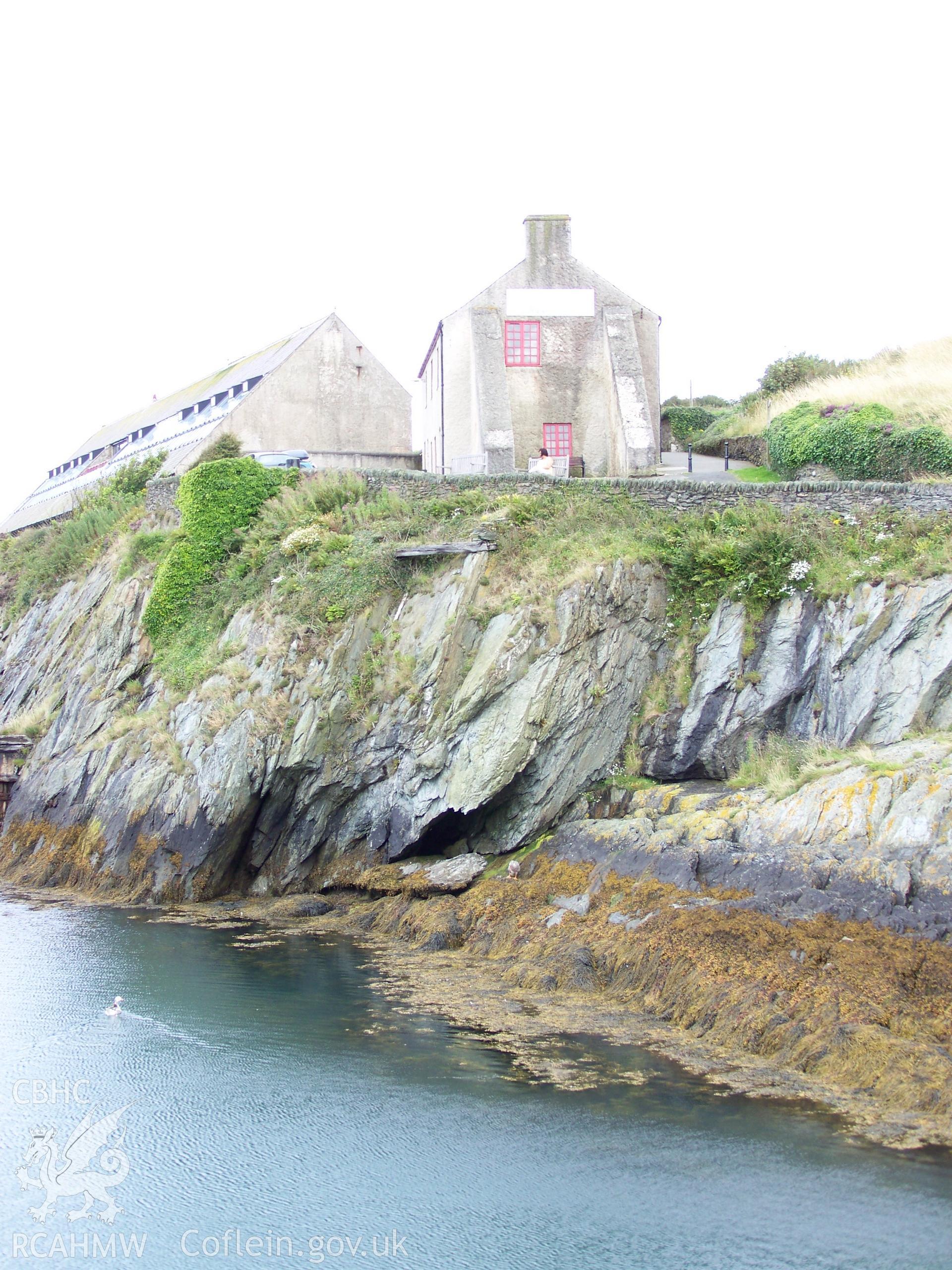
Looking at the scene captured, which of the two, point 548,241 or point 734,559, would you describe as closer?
point 734,559

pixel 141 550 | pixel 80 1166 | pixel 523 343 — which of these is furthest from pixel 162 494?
pixel 80 1166

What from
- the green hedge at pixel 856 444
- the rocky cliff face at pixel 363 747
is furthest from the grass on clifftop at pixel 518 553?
the green hedge at pixel 856 444

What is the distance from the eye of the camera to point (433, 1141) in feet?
44.2

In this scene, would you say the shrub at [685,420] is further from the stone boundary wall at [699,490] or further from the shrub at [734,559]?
the shrub at [734,559]

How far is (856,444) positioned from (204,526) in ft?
56.6

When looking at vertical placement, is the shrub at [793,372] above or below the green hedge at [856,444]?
above

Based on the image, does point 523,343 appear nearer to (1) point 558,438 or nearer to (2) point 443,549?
(1) point 558,438

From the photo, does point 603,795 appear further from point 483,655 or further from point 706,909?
point 706,909

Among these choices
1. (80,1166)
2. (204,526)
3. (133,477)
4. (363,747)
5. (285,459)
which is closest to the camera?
(80,1166)

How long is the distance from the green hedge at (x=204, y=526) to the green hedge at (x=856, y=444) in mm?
13549

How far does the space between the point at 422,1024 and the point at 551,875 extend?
17.0 ft

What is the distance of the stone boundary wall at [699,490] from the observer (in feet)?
78.3

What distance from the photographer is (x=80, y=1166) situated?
13.2 m

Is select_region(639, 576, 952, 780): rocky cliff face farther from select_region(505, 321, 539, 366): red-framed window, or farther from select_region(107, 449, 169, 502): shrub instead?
select_region(107, 449, 169, 502): shrub
